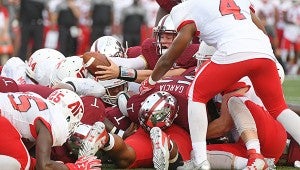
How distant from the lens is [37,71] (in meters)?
6.89

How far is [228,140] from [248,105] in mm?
401

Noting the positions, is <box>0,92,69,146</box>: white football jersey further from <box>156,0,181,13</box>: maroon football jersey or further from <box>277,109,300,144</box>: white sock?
<box>156,0,181,13</box>: maroon football jersey

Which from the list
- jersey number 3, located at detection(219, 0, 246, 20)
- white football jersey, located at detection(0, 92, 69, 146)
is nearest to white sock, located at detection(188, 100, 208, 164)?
jersey number 3, located at detection(219, 0, 246, 20)

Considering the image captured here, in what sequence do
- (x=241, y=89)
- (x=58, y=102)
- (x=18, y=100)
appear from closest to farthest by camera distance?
(x=18, y=100)
(x=58, y=102)
(x=241, y=89)

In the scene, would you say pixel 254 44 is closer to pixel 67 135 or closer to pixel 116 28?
pixel 67 135

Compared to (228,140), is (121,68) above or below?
above

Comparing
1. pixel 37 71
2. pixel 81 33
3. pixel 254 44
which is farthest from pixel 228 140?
pixel 81 33

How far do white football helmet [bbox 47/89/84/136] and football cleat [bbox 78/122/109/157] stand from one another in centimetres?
10

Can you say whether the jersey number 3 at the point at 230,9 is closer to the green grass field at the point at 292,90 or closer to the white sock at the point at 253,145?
the white sock at the point at 253,145

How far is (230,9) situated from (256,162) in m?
0.98

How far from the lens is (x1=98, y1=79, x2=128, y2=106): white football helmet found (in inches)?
247

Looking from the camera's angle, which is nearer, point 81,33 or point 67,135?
point 67,135

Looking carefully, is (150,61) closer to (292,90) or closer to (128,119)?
(128,119)

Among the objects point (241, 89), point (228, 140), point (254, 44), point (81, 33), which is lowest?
point (81, 33)
